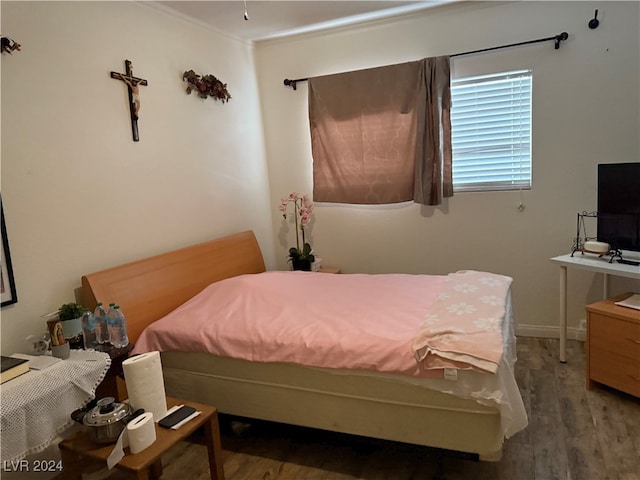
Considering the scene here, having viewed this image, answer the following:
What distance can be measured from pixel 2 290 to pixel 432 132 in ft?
9.78

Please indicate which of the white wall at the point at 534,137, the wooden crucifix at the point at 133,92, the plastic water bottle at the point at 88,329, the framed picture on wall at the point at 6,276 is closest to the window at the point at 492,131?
the white wall at the point at 534,137

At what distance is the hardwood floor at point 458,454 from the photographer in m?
2.08

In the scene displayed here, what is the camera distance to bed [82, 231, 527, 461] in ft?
6.16

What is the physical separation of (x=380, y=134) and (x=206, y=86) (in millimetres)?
1441

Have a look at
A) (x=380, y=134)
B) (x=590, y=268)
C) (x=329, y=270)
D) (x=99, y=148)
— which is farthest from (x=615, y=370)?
(x=99, y=148)

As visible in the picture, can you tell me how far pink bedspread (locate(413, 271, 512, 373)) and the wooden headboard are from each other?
156 centimetres

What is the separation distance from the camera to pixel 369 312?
2.44m

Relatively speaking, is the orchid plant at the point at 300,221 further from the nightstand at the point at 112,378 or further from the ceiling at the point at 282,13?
the nightstand at the point at 112,378

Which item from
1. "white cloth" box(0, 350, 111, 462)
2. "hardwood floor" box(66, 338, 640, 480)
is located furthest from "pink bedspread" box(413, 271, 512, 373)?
"white cloth" box(0, 350, 111, 462)

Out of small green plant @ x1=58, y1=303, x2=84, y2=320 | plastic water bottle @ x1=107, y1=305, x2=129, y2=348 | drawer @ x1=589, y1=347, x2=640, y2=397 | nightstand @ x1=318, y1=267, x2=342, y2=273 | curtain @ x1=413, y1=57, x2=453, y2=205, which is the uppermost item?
curtain @ x1=413, y1=57, x2=453, y2=205

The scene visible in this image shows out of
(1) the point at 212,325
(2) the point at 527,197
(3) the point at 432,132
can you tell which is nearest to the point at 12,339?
(1) the point at 212,325

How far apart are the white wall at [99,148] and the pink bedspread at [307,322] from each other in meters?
0.56

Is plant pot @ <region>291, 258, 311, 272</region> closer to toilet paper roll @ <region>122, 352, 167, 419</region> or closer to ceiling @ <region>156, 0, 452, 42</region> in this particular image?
ceiling @ <region>156, 0, 452, 42</region>

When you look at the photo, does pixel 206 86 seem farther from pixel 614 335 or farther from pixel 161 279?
pixel 614 335
